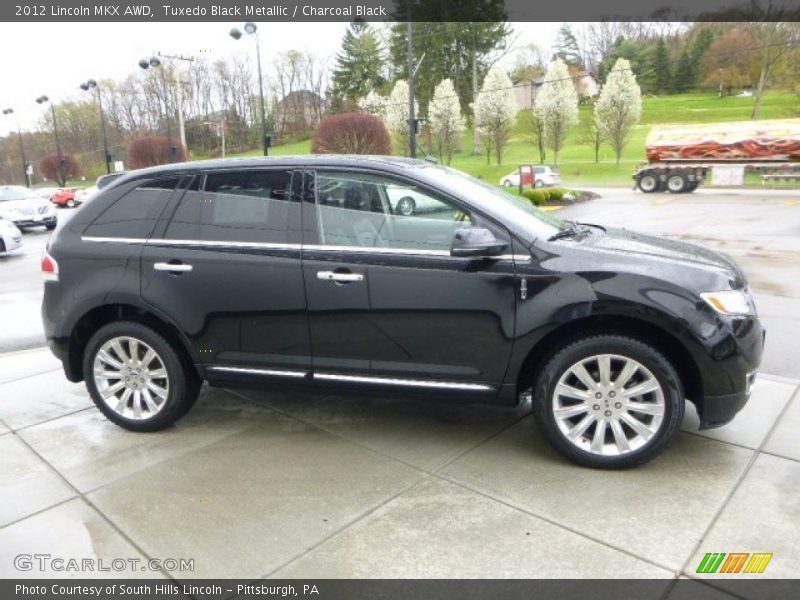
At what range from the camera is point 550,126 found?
46844mm

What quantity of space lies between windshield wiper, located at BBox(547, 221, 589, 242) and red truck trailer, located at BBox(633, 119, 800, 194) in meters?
26.2

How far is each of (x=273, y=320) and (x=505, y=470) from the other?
1.62 m

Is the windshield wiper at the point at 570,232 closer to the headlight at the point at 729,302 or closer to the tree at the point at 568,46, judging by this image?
the headlight at the point at 729,302

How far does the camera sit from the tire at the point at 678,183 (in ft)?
90.9

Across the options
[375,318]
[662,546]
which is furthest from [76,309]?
[662,546]

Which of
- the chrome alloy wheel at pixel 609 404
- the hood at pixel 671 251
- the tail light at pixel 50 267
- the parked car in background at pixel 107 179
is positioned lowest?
the chrome alloy wheel at pixel 609 404

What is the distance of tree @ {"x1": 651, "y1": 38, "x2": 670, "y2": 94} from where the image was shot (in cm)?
7500

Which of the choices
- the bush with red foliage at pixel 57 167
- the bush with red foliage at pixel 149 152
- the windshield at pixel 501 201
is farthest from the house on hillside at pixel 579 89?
the windshield at pixel 501 201

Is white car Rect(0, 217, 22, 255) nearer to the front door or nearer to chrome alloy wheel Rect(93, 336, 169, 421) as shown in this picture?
chrome alloy wheel Rect(93, 336, 169, 421)

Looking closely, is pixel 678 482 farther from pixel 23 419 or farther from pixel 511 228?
pixel 23 419

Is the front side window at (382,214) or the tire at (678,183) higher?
the front side window at (382,214)

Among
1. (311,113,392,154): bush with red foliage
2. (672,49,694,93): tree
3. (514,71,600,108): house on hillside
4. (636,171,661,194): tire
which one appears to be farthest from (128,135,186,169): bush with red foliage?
(672,49,694,93): tree

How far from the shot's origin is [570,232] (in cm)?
390

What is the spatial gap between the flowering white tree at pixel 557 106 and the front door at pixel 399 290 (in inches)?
1767
